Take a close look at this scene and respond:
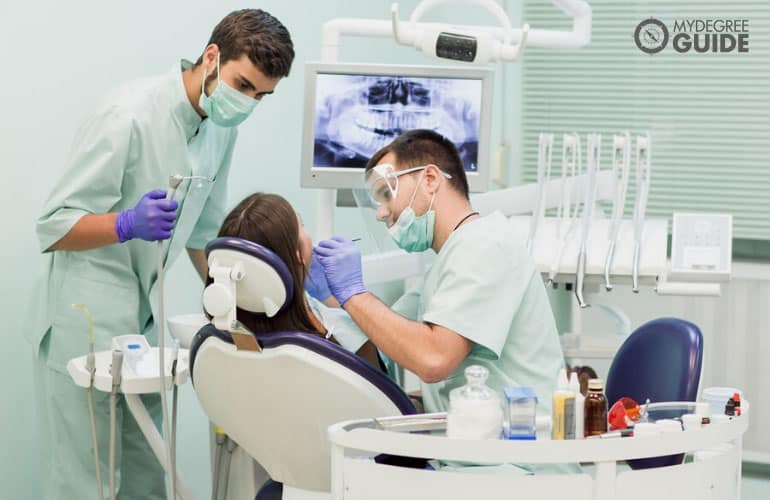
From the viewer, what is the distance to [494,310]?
6.30 feet

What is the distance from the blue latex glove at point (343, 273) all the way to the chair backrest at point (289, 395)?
0.57 feet

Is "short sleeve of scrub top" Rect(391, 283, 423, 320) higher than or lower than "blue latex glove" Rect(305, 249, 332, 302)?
lower

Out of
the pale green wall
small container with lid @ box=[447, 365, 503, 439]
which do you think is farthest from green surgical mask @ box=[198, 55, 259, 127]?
small container with lid @ box=[447, 365, 503, 439]

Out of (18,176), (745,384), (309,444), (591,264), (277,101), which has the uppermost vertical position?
(277,101)

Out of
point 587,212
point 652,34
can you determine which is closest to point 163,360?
point 587,212

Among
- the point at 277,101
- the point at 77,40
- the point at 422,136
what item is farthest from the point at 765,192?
the point at 77,40

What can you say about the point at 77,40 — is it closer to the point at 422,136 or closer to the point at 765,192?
the point at 422,136

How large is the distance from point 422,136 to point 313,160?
0.64m

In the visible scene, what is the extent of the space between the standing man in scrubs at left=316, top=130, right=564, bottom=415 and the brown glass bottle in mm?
278

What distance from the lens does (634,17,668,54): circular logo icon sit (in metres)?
4.04

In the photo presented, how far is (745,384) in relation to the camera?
4.05 metres

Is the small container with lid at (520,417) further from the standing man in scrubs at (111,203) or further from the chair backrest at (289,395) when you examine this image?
the standing man in scrubs at (111,203)

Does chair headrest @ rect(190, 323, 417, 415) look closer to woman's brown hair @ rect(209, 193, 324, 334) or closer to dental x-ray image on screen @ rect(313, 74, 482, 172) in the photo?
woman's brown hair @ rect(209, 193, 324, 334)

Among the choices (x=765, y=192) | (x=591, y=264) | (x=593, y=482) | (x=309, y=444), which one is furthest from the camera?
(x=765, y=192)
